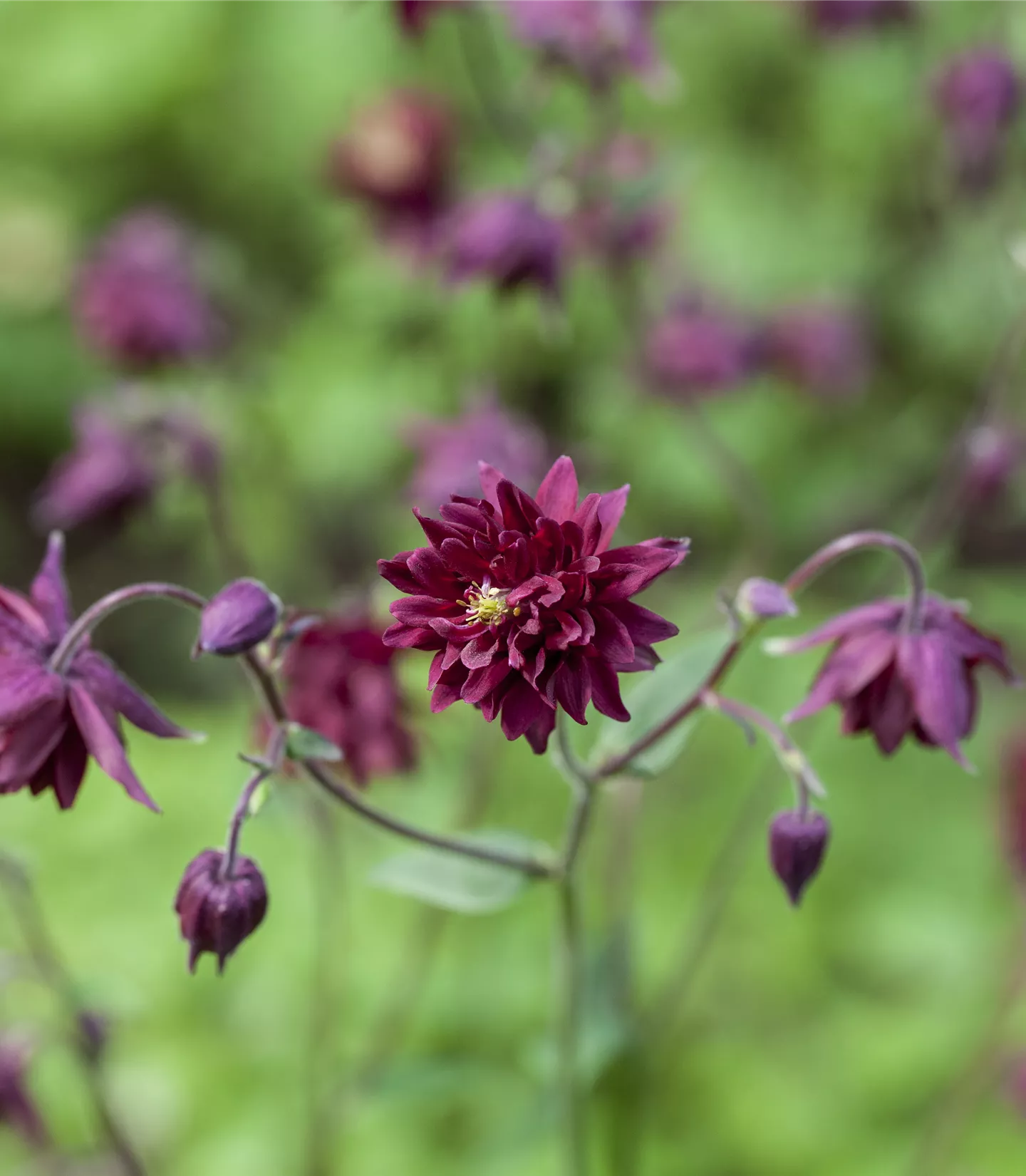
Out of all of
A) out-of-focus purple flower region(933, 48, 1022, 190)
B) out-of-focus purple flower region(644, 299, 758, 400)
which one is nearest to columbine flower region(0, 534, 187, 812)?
out-of-focus purple flower region(644, 299, 758, 400)

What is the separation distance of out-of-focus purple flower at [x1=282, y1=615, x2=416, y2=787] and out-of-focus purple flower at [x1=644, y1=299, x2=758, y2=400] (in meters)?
0.73

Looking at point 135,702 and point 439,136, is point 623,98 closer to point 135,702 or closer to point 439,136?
point 439,136

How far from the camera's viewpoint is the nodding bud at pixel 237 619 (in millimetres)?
801

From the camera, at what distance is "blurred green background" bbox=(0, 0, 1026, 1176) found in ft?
6.04

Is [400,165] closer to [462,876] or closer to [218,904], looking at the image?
[462,876]

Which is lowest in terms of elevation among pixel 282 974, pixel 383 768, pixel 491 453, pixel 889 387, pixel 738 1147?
pixel 738 1147

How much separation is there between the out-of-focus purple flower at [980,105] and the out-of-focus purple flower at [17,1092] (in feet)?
5.51

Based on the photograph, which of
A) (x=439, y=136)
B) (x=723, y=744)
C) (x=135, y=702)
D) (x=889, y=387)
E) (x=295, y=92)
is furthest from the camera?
(x=295, y=92)

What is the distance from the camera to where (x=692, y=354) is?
1782mm

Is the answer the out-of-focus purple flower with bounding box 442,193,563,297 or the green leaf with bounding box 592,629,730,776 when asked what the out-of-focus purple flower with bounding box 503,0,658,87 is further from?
the green leaf with bounding box 592,629,730,776

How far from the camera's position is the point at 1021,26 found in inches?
111

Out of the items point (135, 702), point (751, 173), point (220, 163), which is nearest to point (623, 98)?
point (751, 173)

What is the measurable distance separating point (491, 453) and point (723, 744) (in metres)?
1.26

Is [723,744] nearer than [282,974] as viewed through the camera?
No
